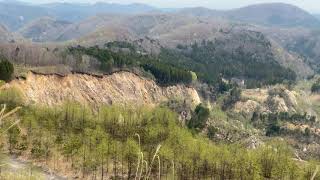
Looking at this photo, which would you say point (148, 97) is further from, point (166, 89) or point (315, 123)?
point (315, 123)

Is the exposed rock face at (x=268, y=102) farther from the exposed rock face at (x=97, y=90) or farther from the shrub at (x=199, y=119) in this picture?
the shrub at (x=199, y=119)

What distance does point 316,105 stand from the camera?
187375 millimetres

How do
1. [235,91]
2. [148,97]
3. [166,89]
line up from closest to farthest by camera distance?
1. [148,97]
2. [166,89]
3. [235,91]

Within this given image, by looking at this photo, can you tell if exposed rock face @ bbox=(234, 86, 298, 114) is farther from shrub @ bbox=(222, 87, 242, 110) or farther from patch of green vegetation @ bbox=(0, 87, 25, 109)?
patch of green vegetation @ bbox=(0, 87, 25, 109)

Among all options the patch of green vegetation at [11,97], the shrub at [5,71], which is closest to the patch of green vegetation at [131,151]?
the patch of green vegetation at [11,97]

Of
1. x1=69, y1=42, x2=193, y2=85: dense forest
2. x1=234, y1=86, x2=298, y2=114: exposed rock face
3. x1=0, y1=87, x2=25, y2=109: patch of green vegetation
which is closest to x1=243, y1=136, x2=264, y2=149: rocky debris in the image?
x1=0, y1=87, x2=25, y2=109: patch of green vegetation

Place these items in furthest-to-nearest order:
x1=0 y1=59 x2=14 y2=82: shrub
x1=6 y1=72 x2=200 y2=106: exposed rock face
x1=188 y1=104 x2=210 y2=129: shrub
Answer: x1=188 y1=104 x2=210 y2=129: shrub < x1=6 y1=72 x2=200 y2=106: exposed rock face < x1=0 y1=59 x2=14 y2=82: shrub

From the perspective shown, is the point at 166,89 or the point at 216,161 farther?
the point at 166,89

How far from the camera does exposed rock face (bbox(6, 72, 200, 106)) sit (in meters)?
103

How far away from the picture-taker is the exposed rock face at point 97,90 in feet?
338

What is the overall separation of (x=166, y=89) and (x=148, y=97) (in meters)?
11.2

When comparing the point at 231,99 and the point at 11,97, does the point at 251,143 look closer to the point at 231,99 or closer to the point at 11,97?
the point at 11,97

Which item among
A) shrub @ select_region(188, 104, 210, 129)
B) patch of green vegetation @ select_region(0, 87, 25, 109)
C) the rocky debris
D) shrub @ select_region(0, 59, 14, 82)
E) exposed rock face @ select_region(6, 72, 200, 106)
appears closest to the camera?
patch of green vegetation @ select_region(0, 87, 25, 109)

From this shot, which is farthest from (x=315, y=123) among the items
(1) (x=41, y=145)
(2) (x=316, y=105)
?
(1) (x=41, y=145)
